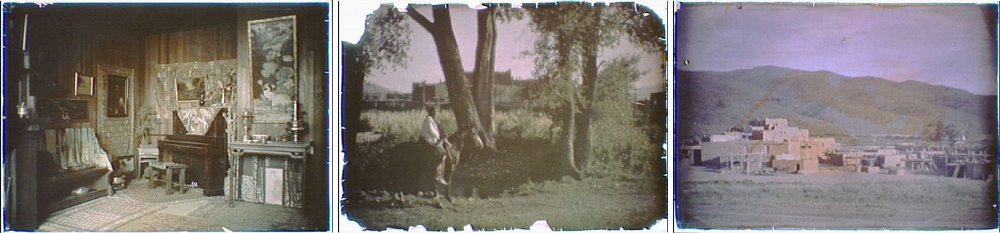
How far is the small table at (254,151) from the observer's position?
2781 millimetres

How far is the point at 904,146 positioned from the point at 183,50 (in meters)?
4.07

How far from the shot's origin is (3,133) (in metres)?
2.77

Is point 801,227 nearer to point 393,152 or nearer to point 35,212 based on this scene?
point 393,152

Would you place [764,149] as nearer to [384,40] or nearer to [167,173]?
[384,40]

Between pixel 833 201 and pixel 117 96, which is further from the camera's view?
pixel 833 201

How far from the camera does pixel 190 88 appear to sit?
9.16 ft

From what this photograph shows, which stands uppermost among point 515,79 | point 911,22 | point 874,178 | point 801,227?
point 911,22

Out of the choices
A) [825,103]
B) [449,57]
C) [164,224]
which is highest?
[449,57]

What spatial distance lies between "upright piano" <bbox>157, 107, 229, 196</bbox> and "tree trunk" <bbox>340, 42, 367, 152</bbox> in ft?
2.24

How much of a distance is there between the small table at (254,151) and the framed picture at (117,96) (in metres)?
0.63

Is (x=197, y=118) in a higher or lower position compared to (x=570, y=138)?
higher

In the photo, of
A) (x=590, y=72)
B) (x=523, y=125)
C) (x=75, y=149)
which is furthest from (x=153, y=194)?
(x=590, y=72)

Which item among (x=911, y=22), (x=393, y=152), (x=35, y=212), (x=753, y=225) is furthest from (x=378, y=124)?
(x=911, y=22)

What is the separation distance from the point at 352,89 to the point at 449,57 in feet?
1.86
